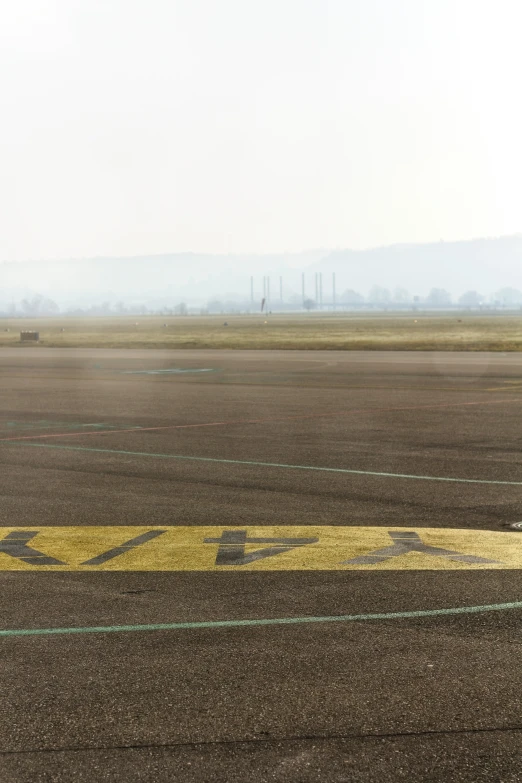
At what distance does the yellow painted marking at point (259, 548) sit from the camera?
8078 millimetres

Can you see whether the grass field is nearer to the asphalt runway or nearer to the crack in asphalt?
the asphalt runway

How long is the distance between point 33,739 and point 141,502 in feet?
20.5

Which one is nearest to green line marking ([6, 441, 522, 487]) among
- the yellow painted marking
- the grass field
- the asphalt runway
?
the asphalt runway

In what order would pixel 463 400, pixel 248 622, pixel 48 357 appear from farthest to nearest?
1. pixel 48 357
2. pixel 463 400
3. pixel 248 622

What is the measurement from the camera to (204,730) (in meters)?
4.88

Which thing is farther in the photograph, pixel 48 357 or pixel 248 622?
pixel 48 357

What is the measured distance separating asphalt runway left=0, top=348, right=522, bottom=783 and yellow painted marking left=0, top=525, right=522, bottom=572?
0.03 meters

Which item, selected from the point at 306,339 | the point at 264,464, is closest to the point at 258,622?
the point at 264,464

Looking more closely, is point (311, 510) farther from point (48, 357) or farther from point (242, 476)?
point (48, 357)

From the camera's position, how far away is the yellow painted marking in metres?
8.08

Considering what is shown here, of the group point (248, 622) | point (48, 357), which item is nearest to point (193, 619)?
point (248, 622)

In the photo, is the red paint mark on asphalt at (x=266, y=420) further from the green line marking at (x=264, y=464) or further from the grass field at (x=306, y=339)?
the grass field at (x=306, y=339)

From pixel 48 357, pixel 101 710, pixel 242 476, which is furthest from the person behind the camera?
pixel 48 357

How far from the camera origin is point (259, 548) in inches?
343
